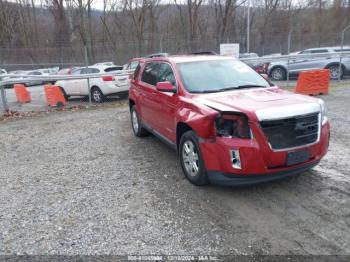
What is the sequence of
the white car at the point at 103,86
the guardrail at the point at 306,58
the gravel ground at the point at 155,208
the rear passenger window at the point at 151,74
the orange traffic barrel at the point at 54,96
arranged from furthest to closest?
the guardrail at the point at 306,58 → the white car at the point at 103,86 → the orange traffic barrel at the point at 54,96 → the rear passenger window at the point at 151,74 → the gravel ground at the point at 155,208

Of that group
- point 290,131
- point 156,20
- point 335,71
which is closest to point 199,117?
point 290,131

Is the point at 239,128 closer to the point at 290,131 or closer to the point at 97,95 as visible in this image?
the point at 290,131

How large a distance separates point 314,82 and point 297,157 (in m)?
8.51

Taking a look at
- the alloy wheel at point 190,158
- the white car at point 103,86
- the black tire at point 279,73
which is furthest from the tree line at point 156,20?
the alloy wheel at point 190,158

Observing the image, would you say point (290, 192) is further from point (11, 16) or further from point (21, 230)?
point (11, 16)

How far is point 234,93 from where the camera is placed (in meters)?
4.68

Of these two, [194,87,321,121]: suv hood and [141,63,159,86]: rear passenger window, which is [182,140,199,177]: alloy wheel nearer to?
[194,87,321,121]: suv hood

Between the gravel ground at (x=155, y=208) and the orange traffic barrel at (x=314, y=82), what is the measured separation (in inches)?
213

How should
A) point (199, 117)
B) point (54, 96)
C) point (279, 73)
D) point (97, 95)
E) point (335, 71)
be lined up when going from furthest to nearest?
point (279, 73), point (335, 71), point (97, 95), point (54, 96), point (199, 117)

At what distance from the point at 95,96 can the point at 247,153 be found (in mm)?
10609

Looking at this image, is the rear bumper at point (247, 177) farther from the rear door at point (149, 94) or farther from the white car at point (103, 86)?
the white car at point (103, 86)

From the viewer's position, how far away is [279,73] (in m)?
17.3

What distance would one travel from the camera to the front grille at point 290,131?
377 cm

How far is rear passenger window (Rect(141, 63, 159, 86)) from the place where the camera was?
6123 millimetres
